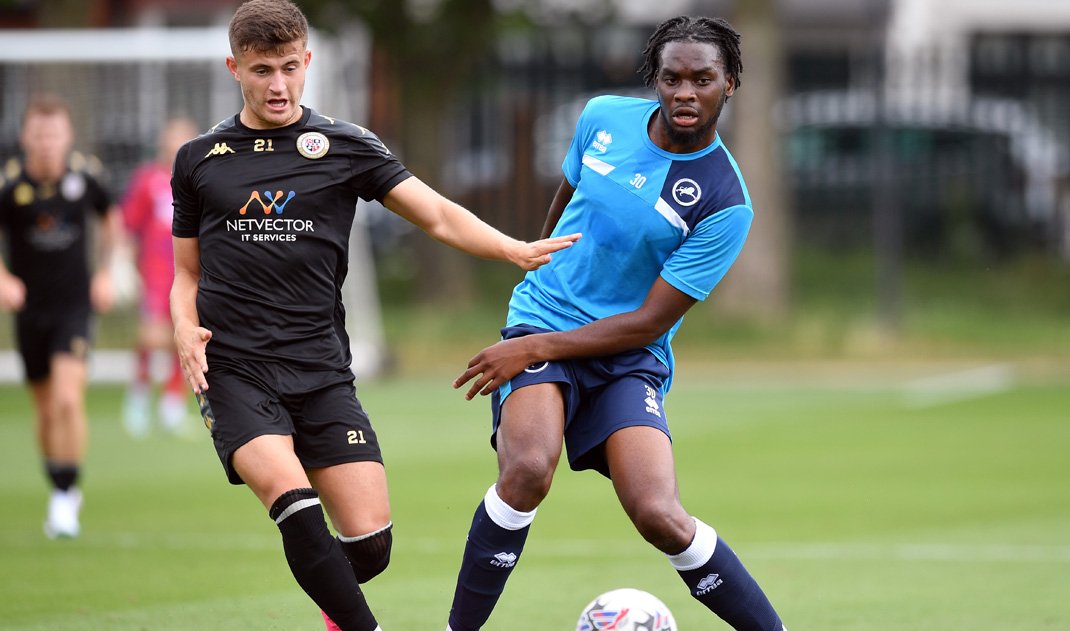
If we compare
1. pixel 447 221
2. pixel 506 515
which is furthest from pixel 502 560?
pixel 447 221

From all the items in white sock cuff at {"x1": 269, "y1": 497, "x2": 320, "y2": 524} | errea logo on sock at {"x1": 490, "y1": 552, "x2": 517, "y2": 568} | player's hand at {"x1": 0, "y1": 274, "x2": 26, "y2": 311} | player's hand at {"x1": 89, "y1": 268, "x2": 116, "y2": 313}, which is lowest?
player's hand at {"x1": 89, "y1": 268, "x2": 116, "y2": 313}

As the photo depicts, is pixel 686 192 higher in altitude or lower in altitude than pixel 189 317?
higher

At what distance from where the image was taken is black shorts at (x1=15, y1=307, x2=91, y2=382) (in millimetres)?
9133

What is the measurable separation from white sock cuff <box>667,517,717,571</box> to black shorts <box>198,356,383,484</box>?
110 centimetres

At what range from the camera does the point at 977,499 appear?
10.0m

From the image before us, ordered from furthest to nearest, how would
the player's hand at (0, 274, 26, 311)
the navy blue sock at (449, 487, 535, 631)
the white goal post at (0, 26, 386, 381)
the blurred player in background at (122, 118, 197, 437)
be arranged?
the white goal post at (0, 26, 386, 381) < the blurred player in background at (122, 118, 197, 437) < the player's hand at (0, 274, 26, 311) < the navy blue sock at (449, 487, 535, 631)

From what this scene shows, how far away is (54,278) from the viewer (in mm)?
9320

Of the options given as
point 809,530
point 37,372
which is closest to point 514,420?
point 809,530

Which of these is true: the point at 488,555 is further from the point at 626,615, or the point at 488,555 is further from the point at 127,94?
the point at 127,94

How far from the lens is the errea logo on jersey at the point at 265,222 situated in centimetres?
531

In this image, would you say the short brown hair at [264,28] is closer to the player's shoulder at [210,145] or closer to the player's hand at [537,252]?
the player's shoulder at [210,145]

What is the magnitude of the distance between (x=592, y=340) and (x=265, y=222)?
1.15 meters

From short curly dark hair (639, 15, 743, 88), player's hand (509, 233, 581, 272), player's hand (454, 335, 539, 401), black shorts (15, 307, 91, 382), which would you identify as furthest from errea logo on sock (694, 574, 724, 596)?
black shorts (15, 307, 91, 382)

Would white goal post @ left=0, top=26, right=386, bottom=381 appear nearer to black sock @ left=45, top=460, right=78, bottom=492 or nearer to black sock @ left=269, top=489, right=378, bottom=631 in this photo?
black sock @ left=45, top=460, right=78, bottom=492
